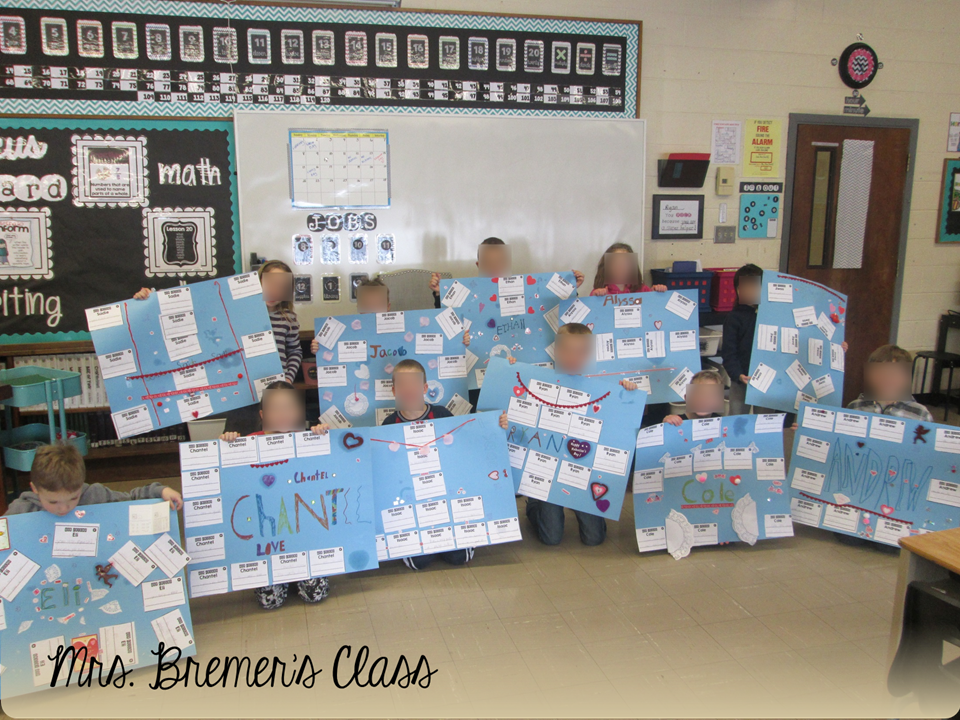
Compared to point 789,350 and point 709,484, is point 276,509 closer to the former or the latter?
point 709,484

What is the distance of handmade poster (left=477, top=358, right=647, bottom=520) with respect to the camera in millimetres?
3078

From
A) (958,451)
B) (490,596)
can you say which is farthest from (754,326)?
(490,596)

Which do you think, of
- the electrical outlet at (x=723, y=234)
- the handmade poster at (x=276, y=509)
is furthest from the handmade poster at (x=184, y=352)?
the electrical outlet at (x=723, y=234)

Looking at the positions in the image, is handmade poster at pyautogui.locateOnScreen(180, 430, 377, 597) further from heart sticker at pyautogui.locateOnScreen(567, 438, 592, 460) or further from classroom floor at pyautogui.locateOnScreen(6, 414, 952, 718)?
heart sticker at pyautogui.locateOnScreen(567, 438, 592, 460)

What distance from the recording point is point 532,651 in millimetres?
2416

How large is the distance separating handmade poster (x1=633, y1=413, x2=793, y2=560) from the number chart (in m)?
2.33

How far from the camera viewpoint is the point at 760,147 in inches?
201

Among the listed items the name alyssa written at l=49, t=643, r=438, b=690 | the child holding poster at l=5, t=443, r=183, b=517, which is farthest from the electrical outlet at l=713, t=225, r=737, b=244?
the child holding poster at l=5, t=443, r=183, b=517

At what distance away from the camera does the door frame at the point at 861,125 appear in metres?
5.17

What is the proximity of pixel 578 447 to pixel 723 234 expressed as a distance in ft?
8.95

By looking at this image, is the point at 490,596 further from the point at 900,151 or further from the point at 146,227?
the point at 900,151

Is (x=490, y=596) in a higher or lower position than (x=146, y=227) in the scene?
lower

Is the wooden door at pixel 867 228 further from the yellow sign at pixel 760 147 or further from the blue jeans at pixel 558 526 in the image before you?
the blue jeans at pixel 558 526

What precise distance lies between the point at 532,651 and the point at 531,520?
100 cm
